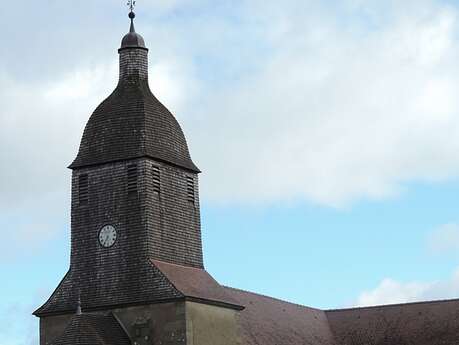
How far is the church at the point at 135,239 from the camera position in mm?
43469

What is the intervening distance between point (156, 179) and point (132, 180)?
0.90 m

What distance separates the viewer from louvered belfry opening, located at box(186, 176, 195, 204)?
47344 mm

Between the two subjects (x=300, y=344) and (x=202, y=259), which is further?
(x=300, y=344)

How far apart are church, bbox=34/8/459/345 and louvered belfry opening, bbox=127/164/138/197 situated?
4 cm

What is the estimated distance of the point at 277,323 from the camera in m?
56.2

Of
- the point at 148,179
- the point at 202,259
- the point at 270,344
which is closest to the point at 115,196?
the point at 148,179

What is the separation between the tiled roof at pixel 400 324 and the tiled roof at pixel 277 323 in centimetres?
104

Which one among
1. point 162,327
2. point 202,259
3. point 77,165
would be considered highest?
point 77,165

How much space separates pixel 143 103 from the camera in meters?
47.0

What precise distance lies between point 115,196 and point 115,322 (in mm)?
4737

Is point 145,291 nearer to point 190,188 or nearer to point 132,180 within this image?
point 132,180

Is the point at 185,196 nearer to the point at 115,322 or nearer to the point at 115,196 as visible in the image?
the point at 115,196

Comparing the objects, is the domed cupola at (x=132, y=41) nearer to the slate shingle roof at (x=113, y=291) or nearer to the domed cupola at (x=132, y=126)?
the domed cupola at (x=132, y=126)

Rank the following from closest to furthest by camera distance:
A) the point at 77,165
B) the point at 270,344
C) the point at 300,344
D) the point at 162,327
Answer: the point at 162,327
the point at 77,165
the point at 270,344
the point at 300,344
